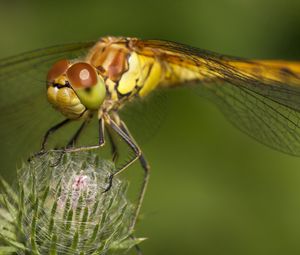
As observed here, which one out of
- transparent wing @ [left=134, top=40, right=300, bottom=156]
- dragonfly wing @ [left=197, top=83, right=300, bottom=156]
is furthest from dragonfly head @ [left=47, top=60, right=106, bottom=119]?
dragonfly wing @ [left=197, top=83, right=300, bottom=156]

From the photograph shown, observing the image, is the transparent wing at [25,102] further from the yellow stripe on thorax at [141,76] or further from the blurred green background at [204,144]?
the blurred green background at [204,144]

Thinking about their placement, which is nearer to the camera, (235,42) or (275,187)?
(275,187)

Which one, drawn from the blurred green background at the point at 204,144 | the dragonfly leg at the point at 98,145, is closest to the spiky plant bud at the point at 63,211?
the dragonfly leg at the point at 98,145

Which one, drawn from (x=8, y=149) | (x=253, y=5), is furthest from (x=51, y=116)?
(x=253, y=5)

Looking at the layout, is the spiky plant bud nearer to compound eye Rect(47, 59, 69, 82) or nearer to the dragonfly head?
the dragonfly head

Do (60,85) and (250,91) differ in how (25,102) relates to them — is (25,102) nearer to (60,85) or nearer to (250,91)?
(60,85)

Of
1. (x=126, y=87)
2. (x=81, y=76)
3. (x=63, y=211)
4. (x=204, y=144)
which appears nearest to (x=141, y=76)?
(x=126, y=87)

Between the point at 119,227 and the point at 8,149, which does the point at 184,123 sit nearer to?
the point at 8,149
